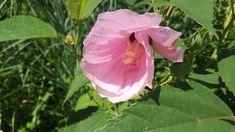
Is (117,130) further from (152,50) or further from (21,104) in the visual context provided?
(21,104)

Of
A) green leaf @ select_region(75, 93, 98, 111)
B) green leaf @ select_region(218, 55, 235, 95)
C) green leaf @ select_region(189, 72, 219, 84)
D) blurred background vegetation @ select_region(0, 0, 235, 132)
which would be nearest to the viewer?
green leaf @ select_region(218, 55, 235, 95)

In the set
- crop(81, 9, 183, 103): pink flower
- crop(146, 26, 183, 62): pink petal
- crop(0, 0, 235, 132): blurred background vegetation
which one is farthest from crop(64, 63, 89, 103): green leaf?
crop(0, 0, 235, 132): blurred background vegetation

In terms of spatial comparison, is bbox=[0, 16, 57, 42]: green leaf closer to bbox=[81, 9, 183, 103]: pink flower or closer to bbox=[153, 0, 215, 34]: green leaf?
bbox=[81, 9, 183, 103]: pink flower

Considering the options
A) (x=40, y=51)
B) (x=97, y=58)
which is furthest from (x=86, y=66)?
(x=40, y=51)

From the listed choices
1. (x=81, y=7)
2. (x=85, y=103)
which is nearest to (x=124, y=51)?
(x=81, y=7)

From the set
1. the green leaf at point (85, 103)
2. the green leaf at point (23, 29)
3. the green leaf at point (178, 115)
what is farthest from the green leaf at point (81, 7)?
the green leaf at point (85, 103)

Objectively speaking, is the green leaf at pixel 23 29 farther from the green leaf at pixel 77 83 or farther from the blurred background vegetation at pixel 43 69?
the blurred background vegetation at pixel 43 69
